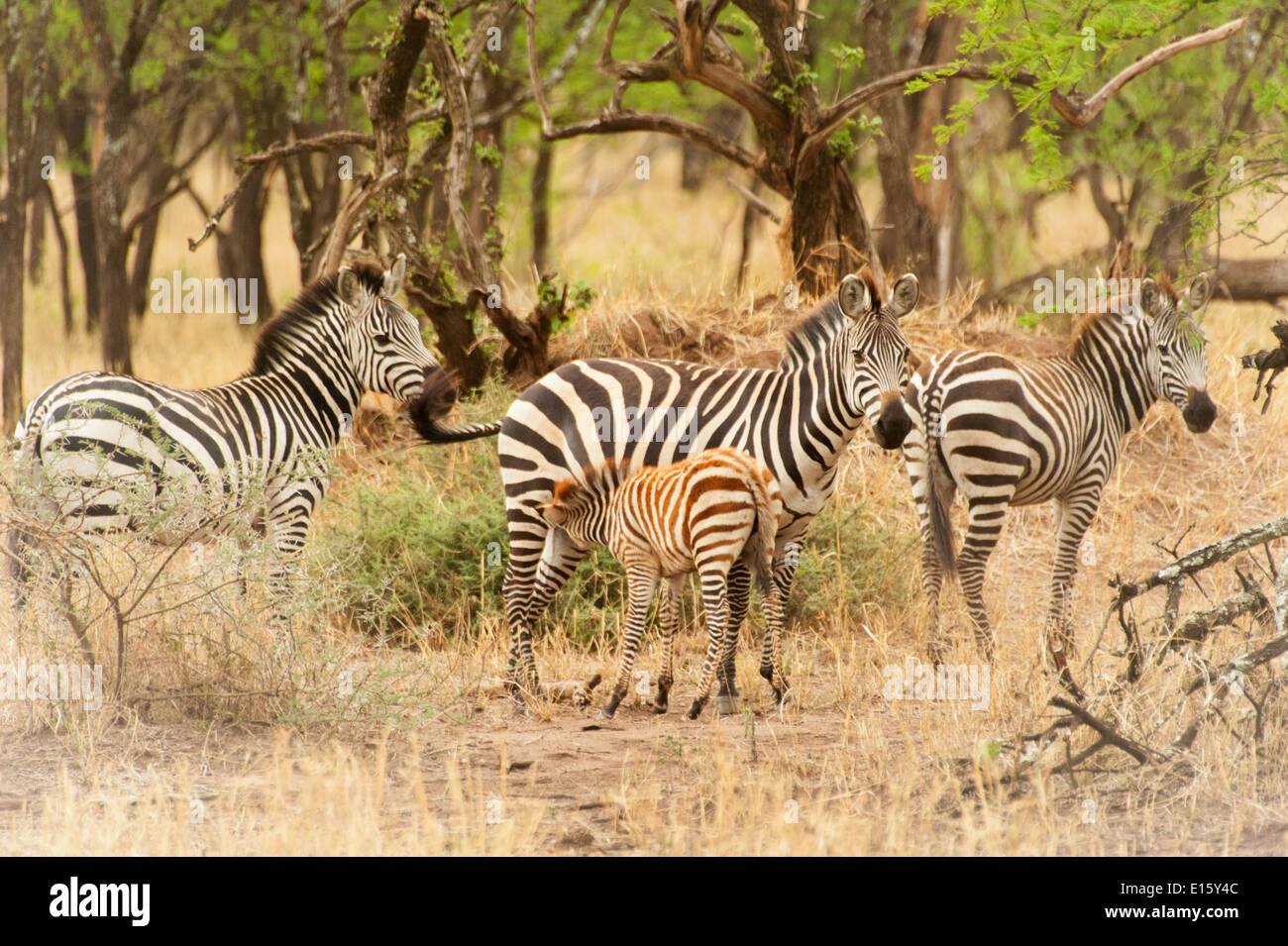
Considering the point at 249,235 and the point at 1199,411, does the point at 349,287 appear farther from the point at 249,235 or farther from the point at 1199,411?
the point at 249,235

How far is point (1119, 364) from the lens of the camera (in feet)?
25.5

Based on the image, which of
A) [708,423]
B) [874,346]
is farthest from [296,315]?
[874,346]

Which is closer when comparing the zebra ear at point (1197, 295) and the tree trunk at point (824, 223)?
the zebra ear at point (1197, 295)

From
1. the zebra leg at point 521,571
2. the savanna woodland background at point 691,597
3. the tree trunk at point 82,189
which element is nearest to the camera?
the savanna woodland background at point 691,597

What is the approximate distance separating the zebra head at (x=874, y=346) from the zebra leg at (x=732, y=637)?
3.35ft

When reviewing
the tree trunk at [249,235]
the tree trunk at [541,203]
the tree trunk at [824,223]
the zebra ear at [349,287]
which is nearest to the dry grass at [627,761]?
the zebra ear at [349,287]

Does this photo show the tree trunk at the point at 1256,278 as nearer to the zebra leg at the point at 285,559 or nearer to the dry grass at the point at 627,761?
the dry grass at the point at 627,761

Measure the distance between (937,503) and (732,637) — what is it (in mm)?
1605

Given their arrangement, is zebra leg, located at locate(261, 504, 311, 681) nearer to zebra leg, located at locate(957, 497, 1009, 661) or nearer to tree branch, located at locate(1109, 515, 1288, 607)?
zebra leg, located at locate(957, 497, 1009, 661)

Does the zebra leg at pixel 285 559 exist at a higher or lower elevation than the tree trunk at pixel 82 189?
lower

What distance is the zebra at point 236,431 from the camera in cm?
608

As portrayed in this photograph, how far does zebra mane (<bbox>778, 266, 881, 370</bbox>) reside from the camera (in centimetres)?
677

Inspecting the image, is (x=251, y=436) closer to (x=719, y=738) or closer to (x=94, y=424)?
(x=94, y=424)

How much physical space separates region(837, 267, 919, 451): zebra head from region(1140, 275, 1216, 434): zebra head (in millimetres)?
1890
